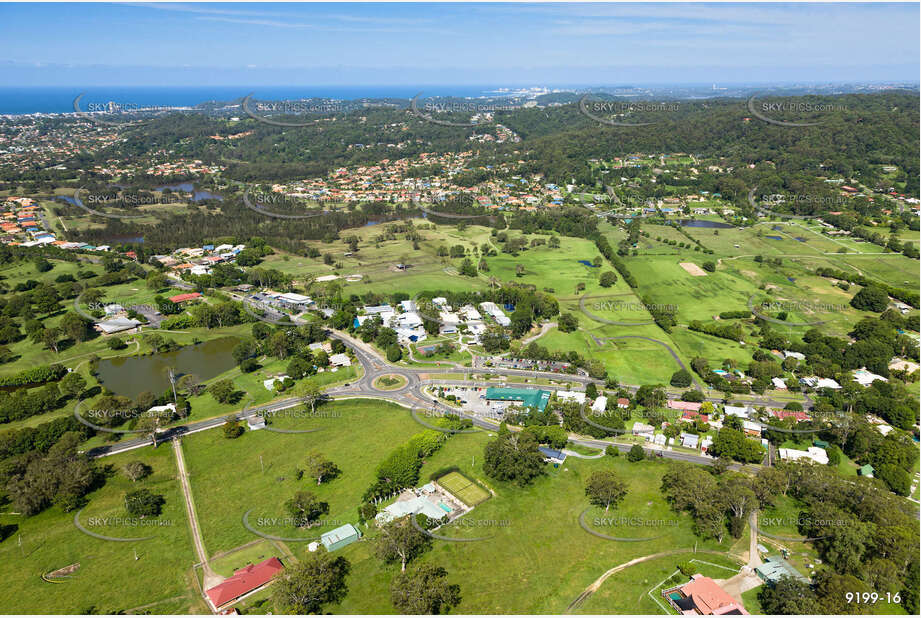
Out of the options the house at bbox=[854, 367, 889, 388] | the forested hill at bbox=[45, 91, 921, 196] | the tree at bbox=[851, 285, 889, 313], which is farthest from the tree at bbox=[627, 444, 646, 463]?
the forested hill at bbox=[45, 91, 921, 196]

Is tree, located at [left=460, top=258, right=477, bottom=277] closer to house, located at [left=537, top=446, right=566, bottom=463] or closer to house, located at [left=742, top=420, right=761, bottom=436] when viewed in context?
house, located at [left=537, top=446, right=566, bottom=463]

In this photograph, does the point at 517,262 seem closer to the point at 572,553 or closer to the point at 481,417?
the point at 481,417

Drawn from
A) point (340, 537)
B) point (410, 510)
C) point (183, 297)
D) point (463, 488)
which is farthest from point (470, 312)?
point (183, 297)

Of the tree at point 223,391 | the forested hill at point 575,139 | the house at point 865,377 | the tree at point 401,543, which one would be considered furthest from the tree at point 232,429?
the forested hill at point 575,139

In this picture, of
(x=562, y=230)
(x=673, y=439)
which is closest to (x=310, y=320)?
(x=673, y=439)

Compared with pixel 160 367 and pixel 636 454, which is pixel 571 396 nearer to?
pixel 636 454

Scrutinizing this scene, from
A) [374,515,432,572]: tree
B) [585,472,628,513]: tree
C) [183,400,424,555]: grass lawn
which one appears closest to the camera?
[374,515,432,572]: tree
